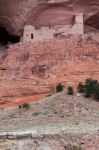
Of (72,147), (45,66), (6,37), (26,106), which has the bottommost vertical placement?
(72,147)

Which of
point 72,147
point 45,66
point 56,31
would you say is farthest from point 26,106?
point 56,31

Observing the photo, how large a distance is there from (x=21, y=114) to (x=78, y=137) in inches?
148

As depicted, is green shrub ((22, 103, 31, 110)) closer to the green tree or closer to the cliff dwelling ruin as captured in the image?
the green tree

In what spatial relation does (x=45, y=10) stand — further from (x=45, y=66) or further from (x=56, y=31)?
(x=45, y=66)

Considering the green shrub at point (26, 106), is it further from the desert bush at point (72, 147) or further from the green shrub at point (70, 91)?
the desert bush at point (72, 147)

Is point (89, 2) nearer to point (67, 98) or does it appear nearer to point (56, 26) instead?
point (56, 26)

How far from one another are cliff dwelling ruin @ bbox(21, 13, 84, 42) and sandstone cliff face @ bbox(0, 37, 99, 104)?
0.32 metres

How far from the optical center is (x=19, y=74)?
2317 cm

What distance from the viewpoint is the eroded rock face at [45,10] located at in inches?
968

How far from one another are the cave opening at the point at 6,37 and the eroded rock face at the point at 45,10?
2.92 ft

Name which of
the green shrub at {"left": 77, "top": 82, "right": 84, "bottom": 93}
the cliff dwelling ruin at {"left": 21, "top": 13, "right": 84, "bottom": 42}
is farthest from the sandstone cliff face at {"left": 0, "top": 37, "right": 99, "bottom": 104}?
the green shrub at {"left": 77, "top": 82, "right": 84, "bottom": 93}

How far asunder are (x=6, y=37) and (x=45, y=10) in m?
2.82

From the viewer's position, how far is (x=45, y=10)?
2477 centimetres

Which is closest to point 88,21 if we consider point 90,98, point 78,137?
point 90,98
